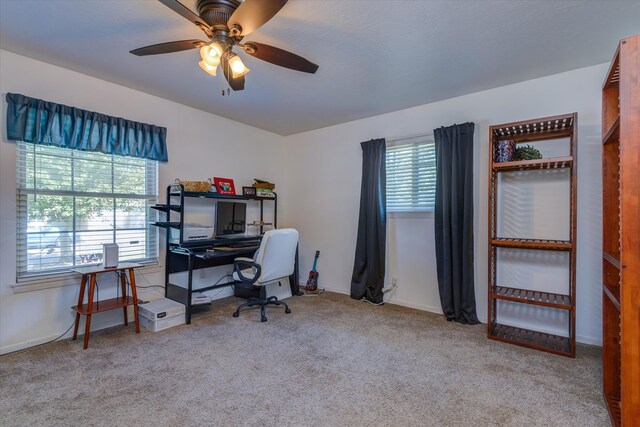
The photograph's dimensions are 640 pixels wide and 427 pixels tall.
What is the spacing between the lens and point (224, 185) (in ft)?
12.5

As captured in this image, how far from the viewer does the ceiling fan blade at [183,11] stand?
1.44 m

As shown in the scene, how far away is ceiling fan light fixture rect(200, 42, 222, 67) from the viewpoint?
174 cm

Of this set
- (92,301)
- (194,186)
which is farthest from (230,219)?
(92,301)

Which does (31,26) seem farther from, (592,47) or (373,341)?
(592,47)

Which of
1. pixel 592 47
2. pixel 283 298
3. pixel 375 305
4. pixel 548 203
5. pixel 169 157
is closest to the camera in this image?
pixel 592 47

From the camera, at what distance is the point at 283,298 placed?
394 cm

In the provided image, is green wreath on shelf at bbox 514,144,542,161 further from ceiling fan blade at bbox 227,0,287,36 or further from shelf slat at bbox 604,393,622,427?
ceiling fan blade at bbox 227,0,287,36

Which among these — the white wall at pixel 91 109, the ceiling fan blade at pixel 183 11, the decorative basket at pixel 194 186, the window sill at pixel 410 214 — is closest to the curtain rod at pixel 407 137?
the window sill at pixel 410 214

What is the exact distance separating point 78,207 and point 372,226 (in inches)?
119

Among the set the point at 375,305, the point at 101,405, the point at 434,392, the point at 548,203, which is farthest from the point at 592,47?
the point at 101,405

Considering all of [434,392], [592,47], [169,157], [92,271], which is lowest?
[434,392]

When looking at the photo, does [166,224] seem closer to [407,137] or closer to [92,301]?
[92,301]

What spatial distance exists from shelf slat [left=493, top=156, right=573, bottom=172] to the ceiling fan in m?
1.85

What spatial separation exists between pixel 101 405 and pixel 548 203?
367 cm
